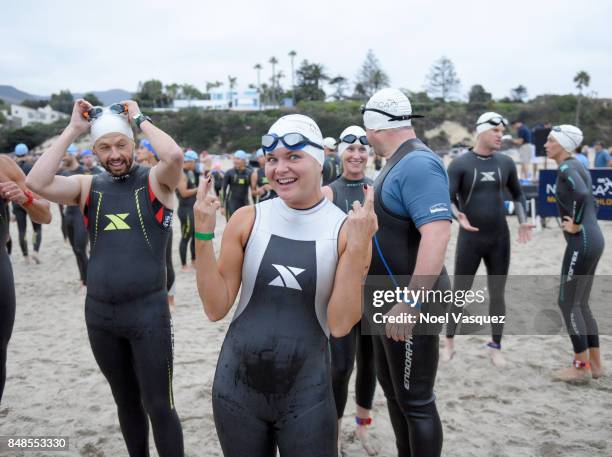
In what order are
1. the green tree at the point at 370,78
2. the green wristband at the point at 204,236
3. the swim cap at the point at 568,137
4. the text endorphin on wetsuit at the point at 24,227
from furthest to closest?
the green tree at the point at 370,78, the text endorphin on wetsuit at the point at 24,227, the swim cap at the point at 568,137, the green wristband at the point at 204,236

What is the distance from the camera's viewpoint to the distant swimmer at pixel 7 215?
3.21 m

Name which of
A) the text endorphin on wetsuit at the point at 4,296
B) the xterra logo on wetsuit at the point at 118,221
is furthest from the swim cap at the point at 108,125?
the text endorphin on wetsuit at the point at 4,296

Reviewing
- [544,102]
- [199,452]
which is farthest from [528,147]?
[544,102]

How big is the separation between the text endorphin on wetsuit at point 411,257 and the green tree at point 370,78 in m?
95.3

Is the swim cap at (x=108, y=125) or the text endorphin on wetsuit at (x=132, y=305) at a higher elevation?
the swim cap at (x=108, y=125)

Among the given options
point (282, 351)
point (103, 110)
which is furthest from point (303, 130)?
point (103, 110)

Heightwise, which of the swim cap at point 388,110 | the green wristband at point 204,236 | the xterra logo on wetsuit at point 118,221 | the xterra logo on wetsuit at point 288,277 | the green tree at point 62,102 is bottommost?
the xterra logo on wetsuit at point 288,277

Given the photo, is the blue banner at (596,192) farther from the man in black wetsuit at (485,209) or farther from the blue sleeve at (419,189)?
the blue sleeve at (419,189)

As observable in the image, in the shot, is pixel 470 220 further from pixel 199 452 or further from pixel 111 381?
pixel 111 381

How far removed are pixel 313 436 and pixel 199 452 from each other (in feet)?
6.24

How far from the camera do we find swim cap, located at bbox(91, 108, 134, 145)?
279 cm

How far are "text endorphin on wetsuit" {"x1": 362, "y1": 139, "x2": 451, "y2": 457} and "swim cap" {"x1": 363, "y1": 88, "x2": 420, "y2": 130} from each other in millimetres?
162

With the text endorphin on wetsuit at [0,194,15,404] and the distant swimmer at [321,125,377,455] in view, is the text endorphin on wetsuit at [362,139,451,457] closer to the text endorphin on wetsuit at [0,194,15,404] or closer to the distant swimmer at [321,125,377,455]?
the distant swimmer at [321,125,377,455]

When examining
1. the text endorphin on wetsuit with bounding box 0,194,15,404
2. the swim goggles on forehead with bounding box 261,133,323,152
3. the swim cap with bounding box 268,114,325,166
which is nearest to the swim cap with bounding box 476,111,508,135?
the swim cap with bounding box 268,114,325,166
